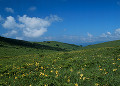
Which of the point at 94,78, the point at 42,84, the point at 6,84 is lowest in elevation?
the point at 6,84

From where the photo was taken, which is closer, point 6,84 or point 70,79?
point 70,79

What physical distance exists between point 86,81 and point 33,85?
12.2 ft

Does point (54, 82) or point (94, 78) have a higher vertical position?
point (94, 78)

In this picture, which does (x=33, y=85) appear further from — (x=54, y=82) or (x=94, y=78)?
(x=94, y=78)

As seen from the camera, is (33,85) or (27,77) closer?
(33,85)

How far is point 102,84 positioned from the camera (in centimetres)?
603

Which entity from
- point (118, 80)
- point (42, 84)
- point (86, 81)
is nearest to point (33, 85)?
point (42, 84)

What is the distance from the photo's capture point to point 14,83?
7.66 m

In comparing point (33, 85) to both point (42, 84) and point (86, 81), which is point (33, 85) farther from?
point (86, 81)

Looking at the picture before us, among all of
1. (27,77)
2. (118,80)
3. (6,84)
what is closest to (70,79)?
(118,80)

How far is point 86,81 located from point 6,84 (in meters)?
6.06

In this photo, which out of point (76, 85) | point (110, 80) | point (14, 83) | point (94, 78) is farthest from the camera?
point (14, 83)

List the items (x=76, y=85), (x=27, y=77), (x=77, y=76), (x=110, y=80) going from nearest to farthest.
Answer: (x=76, y=85)
(x=110, y=80)
(x=77, y=76)
(x=27, y=77)

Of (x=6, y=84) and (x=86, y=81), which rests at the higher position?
(x=86, y=81)
